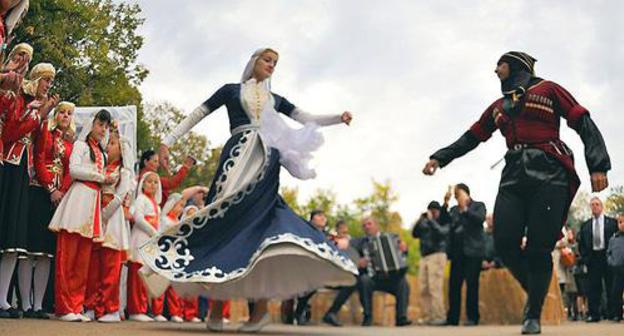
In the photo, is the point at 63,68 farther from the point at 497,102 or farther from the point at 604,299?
the point at 497,102

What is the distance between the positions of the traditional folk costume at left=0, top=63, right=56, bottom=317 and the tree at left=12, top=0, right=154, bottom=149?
12923 mm

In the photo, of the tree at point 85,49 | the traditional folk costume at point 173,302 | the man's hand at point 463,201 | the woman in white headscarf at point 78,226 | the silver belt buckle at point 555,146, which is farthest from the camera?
the tree at point 85,49

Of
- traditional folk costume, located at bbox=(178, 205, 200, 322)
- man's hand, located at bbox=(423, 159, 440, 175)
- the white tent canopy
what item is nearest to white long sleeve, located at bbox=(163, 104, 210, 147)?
man's hand, located at bbox=(423, 159, 440, 175)

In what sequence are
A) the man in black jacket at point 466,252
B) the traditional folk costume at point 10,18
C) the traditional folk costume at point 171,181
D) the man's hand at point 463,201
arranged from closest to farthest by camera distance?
the traditional folk costume at point 10,18, the traditional folk costume at point 171,181, the man in black jacket at point 466,252, the man's hand at point 463,201

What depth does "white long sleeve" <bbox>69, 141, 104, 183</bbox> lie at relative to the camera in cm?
759

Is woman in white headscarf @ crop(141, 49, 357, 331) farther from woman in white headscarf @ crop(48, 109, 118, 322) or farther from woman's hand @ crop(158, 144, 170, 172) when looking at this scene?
woman in white headscarf @ crop(48, 109, 118, 322)

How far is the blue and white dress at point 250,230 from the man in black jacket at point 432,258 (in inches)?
282

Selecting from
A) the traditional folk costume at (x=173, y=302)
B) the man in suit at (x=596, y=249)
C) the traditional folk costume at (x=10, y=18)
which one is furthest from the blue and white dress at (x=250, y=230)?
the man in suit at (x=596, y=249)

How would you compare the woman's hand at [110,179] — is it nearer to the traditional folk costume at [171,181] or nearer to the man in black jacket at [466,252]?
the traditional folk costume at [171,181]

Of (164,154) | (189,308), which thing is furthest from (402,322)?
(164,154)

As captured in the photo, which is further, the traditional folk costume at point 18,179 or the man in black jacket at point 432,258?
the man in black jacket at point 432,258

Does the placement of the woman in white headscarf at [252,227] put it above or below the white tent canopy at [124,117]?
below

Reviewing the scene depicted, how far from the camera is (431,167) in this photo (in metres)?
6.88

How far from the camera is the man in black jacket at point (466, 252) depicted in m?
11.9
